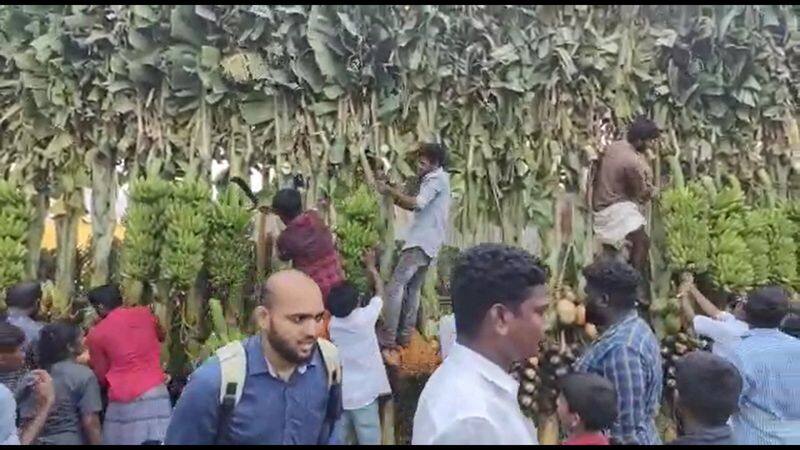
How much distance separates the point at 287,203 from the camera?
5.42 metres

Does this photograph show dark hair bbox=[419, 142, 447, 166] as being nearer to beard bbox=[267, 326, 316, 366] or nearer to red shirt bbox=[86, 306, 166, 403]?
red shirt bbox=[86, 306, 166, 403]

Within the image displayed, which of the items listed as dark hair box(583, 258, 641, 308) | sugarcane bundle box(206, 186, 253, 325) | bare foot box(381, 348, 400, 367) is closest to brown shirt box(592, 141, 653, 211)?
bare foot box(381, 348, 400, 367)

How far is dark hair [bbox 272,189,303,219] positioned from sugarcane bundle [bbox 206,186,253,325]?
0.51 m

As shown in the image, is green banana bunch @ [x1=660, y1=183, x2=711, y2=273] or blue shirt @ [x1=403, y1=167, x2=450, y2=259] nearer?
blue shirt @ [x1=403, y1=167, x2=450, y2=259]

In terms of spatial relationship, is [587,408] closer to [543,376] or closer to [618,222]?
[543,376]

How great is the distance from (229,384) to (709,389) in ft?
5.01

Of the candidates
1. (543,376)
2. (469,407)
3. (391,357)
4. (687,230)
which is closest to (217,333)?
(391,357)

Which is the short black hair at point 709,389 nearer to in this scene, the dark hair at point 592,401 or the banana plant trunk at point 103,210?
the dark hair at point 592,401

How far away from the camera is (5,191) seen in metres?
5.94

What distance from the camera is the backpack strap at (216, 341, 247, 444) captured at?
285 centimetres

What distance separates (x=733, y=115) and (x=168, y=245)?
4.09 metres

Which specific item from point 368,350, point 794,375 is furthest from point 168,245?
point 794,375

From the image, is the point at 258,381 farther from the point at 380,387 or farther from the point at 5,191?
the point at 5,191

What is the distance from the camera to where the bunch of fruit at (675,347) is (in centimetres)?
596
